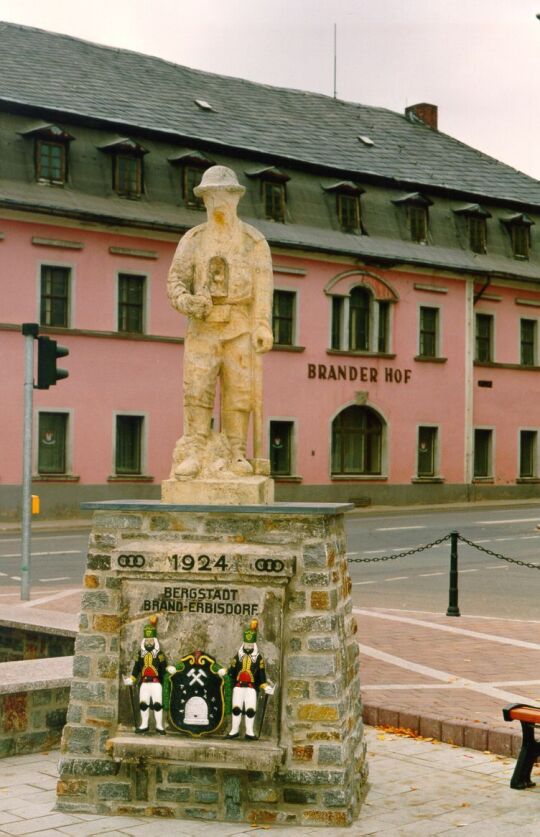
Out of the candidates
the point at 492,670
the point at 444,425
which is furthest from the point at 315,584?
the point at 444,425

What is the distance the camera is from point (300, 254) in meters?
35.8

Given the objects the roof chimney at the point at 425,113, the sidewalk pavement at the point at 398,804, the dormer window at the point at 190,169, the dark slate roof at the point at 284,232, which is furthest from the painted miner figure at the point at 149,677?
the roof chimney at the point at 425,113

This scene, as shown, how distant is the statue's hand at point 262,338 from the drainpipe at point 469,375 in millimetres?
32300

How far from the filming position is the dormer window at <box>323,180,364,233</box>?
37.3 m

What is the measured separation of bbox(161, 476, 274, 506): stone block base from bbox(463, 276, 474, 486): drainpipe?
→ 32.7 meters

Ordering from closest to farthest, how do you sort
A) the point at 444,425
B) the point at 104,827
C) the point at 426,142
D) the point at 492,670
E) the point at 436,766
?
the point at 104,827 < the point at 436,766 < the point at 492,670 < the point at 444,425 < the point at 426,142

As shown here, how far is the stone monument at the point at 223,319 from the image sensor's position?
324 inches

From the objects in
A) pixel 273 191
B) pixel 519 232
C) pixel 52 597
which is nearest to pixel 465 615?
pixel 52 597

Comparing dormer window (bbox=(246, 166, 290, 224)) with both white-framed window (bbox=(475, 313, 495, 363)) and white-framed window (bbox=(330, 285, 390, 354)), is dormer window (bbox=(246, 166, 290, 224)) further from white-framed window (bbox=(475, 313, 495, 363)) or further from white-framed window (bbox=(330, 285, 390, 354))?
white-framed window (bbox=(475, 313, 495, 363))

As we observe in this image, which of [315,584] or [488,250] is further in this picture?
[488,250]

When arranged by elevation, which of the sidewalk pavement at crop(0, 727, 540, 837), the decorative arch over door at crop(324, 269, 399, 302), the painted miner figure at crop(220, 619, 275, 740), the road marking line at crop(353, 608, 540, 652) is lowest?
the sidewalk pavement at crop(0, 727, 540, 837)

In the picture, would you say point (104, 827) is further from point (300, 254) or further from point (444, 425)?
point (444, 425)

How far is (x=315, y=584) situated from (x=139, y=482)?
25617mm

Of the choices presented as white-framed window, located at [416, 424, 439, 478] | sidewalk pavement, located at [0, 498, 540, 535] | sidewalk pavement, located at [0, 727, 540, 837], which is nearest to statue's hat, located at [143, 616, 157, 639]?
sidewalk pavement, located at [0, 727, 540, 837]
